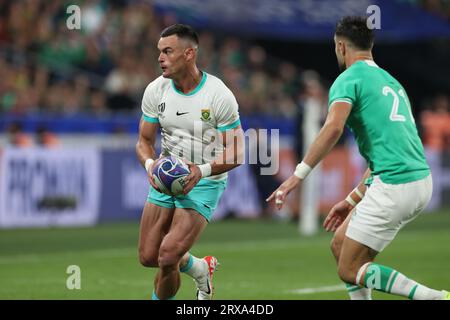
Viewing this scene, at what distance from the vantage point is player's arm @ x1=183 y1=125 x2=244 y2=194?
9.61 m

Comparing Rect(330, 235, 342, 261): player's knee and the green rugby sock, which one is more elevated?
Rect(330, 235, 342, 261): player's knee

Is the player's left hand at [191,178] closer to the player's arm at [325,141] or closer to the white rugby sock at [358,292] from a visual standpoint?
the player's arm at [325,141]

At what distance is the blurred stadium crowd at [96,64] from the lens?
888 inches

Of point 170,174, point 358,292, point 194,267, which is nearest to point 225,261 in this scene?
point 194,267

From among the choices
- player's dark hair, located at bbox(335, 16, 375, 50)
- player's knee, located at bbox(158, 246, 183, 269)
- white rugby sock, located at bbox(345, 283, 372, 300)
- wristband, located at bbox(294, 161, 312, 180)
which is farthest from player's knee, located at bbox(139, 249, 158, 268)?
player's dark hair, located at bbox(335, 16, 375, 50)

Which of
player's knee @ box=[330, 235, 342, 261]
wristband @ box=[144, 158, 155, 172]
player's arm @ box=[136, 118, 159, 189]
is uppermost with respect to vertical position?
player's arm @ box=[136, 118, 159, 189]

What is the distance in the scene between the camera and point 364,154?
28.9ft

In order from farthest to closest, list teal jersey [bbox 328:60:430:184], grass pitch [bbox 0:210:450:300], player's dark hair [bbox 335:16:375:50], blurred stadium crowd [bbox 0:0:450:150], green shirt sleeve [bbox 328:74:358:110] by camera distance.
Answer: blurred stadium crowd [bbox 0:0:450:150]
grass pitch [bbox 0:210:450:300]
player's dark hair [bbox 335:16:375:50]
teal jersey [bbox 328:60:430:184]
green shirt sleeve [bbox 328:74:358:110]

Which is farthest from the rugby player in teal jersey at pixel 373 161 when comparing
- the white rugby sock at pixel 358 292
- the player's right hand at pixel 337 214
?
the player's right hand at pixel 337 214

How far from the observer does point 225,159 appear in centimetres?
980

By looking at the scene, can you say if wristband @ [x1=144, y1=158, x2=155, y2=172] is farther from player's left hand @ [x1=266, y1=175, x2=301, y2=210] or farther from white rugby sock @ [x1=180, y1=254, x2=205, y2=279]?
player's left hand @ [x1=266, y1=175, x2=301, y2=210]

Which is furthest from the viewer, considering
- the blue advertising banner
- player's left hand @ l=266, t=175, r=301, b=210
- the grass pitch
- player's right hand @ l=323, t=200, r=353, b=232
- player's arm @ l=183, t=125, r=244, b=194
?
the blue advertising banner

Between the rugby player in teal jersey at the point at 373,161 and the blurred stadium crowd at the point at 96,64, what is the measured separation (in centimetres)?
1121
